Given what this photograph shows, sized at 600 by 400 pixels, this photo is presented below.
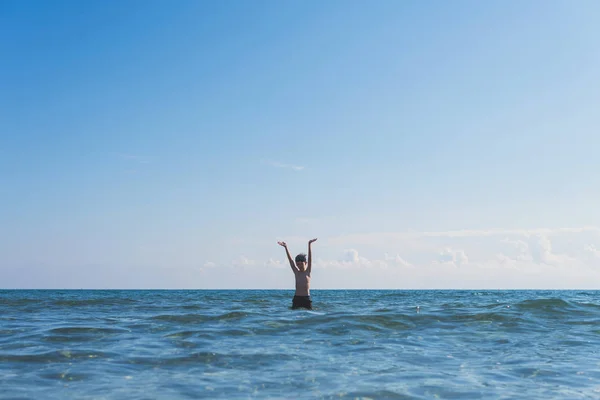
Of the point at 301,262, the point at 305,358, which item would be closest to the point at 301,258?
the point at 301,262

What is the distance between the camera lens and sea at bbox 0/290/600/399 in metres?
7.11

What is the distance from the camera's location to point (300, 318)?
15086 millimetres

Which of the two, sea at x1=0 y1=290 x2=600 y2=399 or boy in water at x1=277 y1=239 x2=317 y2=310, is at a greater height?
boy in water at x1=277 y1=239 x2=317 y2=310

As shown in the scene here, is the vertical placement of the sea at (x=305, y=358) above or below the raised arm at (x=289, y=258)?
below

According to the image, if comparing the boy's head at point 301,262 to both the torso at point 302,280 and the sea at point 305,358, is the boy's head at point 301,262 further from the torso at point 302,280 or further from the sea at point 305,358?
the sea at point 305,358

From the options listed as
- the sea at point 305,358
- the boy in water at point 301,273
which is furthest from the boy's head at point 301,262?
the sea at point 305,358

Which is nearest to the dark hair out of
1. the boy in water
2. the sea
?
the boy in water

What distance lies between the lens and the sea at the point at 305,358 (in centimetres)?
711

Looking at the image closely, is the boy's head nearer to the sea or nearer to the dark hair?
the dark hair

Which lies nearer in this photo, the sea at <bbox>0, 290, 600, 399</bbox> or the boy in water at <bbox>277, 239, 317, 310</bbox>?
the sea at <bbox>0, 290, 600, 399</bbox>

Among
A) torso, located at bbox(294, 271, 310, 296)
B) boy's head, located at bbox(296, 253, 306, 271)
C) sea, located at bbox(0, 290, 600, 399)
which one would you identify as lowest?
sea, located at bbox(0, 290, 600, 399)

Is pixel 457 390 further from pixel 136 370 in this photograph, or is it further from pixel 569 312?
pixel 569 312

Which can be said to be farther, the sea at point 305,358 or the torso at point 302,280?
the torso at point 302,280

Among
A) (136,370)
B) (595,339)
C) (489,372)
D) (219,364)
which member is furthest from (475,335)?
(136,370)
